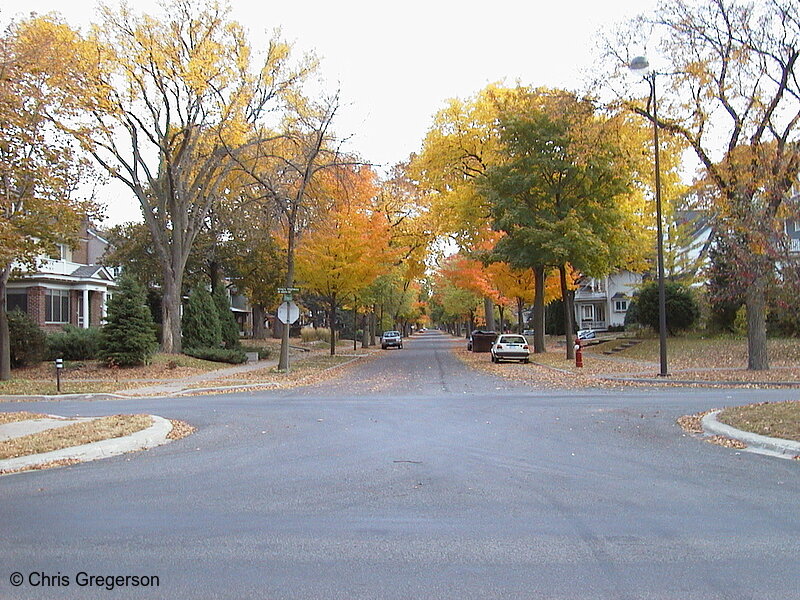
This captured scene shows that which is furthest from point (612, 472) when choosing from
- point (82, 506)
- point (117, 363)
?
point (117, 363)

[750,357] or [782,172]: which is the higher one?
[782,172]

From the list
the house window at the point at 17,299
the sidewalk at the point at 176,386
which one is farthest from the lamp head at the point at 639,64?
the house window at the point at 17,299

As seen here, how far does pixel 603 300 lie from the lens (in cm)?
7181

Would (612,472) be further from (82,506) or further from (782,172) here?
(782,172)

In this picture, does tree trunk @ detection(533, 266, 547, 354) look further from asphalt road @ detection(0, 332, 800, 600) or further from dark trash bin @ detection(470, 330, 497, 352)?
asphalt road @ detection(0, 332, 800, 600)

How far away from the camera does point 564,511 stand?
657 cm

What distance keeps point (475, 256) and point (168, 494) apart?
2906 centimetres

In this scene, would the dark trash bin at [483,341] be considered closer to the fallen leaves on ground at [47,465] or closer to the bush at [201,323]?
the bush at [201,323]

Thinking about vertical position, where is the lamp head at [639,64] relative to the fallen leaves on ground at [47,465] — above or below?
above

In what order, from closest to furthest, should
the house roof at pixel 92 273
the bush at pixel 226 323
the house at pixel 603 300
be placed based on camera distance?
the bush at pixel 226 323 → the house roof at pixel 92 273 → the house at pixel 603 300

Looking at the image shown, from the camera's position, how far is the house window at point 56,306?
133 feet

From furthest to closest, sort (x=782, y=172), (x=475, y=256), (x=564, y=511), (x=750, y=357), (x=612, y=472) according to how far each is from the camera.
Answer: (x=475, y=256), (x=750, y=357), (x=782, y=172), (x=612, y=472), (x=564, y=511)

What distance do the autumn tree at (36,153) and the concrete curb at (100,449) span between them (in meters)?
7.42

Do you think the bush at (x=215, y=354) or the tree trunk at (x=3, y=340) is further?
the bush at (x=215, y=354)
